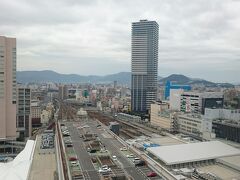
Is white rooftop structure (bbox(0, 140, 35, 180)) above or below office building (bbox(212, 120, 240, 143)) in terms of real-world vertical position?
below

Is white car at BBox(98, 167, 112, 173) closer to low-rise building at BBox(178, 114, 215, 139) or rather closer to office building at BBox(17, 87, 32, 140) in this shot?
low-rise building at BBox(178, 114, 215, 139)

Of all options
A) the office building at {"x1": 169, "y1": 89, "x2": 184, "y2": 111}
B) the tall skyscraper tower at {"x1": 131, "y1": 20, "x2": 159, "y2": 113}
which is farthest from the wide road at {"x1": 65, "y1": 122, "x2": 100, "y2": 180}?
the tall skyscraper tower at {"x1": 131, "y1": 20, "x2": 159, "y2": 113}

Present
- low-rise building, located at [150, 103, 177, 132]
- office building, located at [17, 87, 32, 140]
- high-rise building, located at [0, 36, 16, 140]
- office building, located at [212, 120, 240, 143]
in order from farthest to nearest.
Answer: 1. low-rise building, located at [150, 103, 177, 132]
2. office building, located at [17, 87, 32, 140]
3. high-rise building, located at [0, 36, 16, 140]
4. office building, located at [212, 120, 240, 143]

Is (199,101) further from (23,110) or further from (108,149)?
(108,149)

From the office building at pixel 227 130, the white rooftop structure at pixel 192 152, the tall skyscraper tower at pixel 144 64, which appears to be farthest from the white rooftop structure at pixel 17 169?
the tall skyscraper tower at pixel 144 64

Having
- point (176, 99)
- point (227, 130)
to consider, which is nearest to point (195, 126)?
point (227, 130)

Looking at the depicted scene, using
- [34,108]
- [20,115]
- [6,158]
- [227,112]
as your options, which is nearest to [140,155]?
[6,158]

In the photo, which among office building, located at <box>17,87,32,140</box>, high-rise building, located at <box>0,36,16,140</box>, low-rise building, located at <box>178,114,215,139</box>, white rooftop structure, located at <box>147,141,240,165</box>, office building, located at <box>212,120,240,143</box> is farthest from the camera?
office building, located at <box>17,87,32,140</box>
